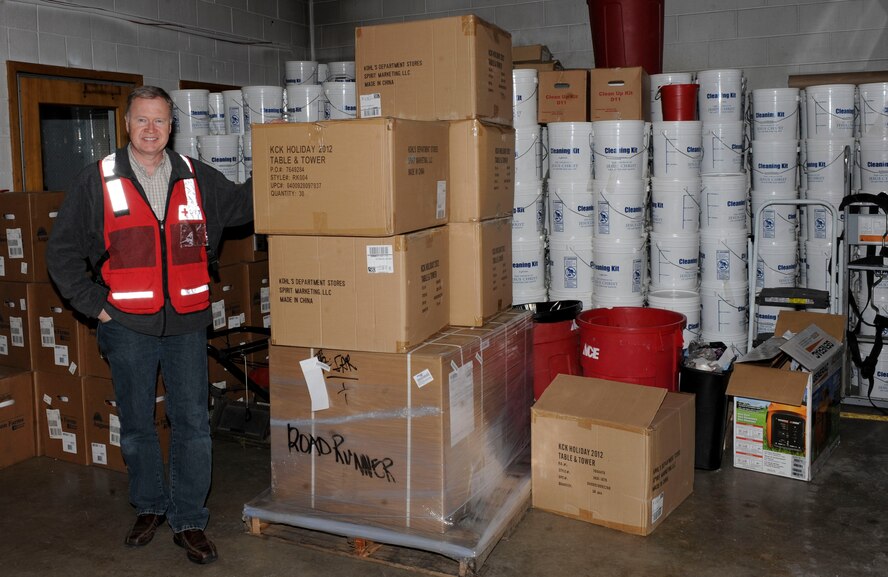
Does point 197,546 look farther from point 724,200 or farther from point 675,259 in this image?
point 724,200

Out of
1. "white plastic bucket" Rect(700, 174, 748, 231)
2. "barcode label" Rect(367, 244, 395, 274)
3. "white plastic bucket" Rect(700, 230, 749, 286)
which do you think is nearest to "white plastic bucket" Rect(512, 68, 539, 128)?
"white plastic bucket" Rect(700, 174, 748, 231)

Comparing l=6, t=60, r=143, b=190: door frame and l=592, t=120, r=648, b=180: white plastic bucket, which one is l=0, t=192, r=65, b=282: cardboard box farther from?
l=592, t=120, r=648, b=180: white plastic bucket

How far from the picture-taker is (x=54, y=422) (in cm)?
416

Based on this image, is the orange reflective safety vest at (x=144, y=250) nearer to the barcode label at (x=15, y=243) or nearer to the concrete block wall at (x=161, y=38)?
the barcode label at (x=15, y=243)

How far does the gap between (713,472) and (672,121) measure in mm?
2006

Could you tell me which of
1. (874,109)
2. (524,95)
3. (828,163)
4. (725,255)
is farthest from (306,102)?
(874,109)

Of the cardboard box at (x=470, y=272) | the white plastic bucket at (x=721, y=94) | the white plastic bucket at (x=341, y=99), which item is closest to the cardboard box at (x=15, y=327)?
the white plastic bucket at (x=341, y=99)

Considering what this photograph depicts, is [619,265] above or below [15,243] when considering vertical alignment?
below

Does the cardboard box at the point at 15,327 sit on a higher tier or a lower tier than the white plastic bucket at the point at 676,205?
lower

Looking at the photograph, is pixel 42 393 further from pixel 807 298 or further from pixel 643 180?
pixel 807 298

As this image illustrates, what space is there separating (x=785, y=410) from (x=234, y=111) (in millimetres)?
3603

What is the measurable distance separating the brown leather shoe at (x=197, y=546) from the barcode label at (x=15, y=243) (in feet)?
6.16

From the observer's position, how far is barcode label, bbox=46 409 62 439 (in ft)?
13.6

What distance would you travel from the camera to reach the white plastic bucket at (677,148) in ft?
15.4
